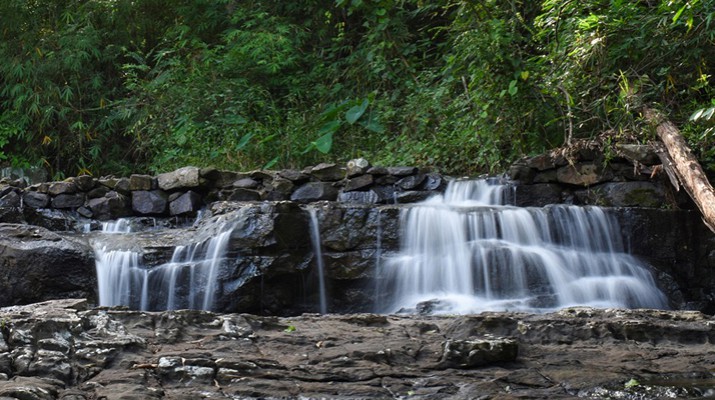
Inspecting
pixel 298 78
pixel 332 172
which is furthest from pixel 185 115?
pixel 332 172

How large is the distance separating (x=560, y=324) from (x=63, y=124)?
11468mm

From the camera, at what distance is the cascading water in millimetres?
6922

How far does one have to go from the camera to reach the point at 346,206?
7.39 m

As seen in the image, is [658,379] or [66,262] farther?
[66,262]

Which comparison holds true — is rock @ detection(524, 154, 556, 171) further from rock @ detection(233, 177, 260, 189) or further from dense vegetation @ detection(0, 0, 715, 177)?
rock @ detection(233, 177, 260, 189)

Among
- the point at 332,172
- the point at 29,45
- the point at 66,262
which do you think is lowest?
the point at 66,262

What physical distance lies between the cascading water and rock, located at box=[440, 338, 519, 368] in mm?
2554

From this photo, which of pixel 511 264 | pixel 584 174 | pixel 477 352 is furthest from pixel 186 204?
pixel 477 352

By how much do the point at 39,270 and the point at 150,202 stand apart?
3.17m

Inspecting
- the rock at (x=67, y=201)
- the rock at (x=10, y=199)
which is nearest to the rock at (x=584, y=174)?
the rock at (x=67, y=201)

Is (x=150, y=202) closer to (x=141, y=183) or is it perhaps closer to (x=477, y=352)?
(x=141, y=183)

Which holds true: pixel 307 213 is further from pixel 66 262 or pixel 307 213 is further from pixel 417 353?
pixel 417 353

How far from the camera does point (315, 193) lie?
9484mm

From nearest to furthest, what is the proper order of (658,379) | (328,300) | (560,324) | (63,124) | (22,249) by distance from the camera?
1. (658,379)
2. (560,324)
3. (22,249)
4. (328,300)
5. (63,124)
